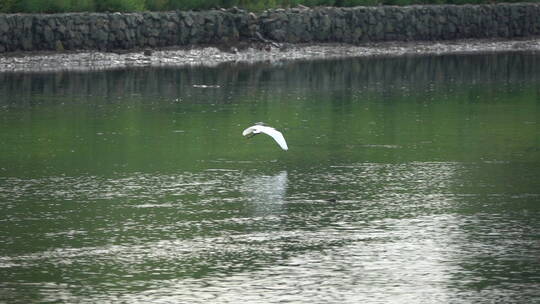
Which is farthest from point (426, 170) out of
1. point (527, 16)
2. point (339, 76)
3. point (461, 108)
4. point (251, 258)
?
point (527, 16)

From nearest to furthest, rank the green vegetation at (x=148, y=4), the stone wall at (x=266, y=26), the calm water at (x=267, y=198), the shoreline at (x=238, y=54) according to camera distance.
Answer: the calm water at (x=267, y=198) → the shoreline at (x=238, y=54) → the stone wall at (x=266, y=26) → the green vegetation at (x=148, y=4)

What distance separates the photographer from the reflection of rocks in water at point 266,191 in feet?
66.5

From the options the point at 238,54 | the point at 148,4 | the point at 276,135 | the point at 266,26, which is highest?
the point at 148,4

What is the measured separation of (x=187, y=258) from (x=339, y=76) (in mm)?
29730

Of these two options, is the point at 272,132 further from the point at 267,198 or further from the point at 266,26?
the point at 266,26

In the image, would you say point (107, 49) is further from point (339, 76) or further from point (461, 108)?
point (461, 108)

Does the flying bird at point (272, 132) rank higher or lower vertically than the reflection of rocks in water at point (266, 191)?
higher

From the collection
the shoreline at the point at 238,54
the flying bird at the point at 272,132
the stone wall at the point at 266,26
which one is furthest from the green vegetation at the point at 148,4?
the flying bird at the point at 272,132

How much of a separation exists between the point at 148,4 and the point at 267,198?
37642mm

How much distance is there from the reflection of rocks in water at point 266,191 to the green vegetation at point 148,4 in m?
30.9

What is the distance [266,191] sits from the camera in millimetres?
21766

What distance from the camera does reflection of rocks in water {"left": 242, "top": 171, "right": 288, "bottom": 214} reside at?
2028 cm

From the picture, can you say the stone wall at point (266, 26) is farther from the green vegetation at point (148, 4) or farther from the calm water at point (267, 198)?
the calm water at point (267, 198)

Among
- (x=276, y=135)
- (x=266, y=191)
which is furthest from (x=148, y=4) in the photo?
(x=266, y=191)
